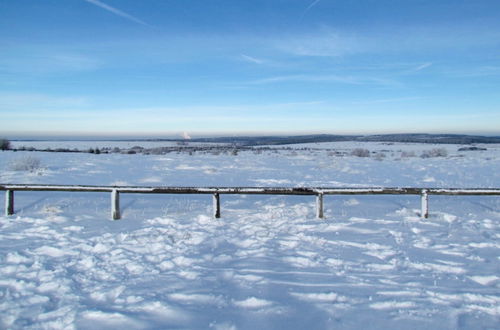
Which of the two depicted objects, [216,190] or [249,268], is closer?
[249,268]

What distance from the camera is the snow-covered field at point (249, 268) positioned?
413 centimetres

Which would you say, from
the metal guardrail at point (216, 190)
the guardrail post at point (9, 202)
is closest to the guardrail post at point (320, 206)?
the metal guardrail at point (216, 190)

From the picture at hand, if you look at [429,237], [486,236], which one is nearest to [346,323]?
[429,237]

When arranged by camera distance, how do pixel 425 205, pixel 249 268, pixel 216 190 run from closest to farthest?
pixel 249 268, pixel 216 190, pixel 425 205

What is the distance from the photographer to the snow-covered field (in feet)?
13.5

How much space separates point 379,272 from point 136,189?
5.61m

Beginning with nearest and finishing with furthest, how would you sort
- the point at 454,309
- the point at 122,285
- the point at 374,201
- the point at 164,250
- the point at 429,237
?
1. the point at 454,309
2. the point at 122,285
3. the point at 164,250
4. the point at 429,237
5. the point at 374,201

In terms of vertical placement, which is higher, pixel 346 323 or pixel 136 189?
pixel 136 189

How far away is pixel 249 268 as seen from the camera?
5586 mm

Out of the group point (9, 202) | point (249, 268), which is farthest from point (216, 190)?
point (9, 202)

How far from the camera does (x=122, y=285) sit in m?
4.94

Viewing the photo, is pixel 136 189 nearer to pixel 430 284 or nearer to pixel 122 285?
pixel 122 285

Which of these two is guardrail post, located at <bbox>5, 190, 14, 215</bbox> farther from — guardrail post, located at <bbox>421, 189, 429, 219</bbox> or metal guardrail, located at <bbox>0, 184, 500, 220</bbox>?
guardrail post, located at <bbox>421, 189, 429, 219</bbox>

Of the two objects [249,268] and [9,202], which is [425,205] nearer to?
[249,268]
